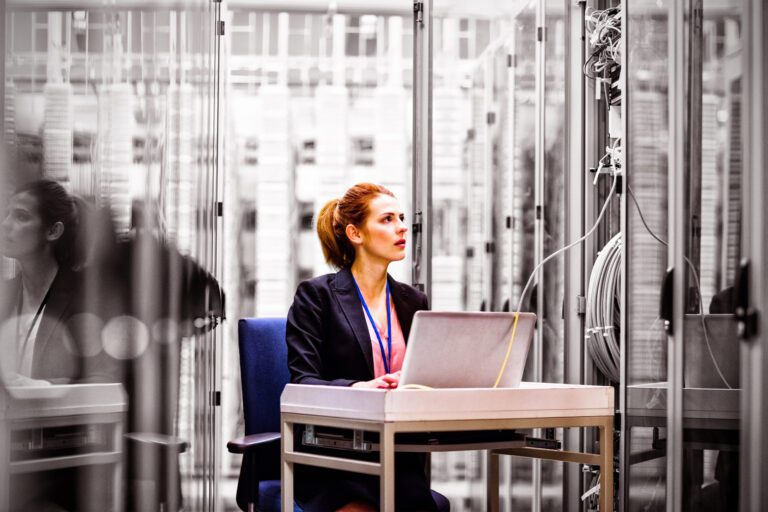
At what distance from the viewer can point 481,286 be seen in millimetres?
4293

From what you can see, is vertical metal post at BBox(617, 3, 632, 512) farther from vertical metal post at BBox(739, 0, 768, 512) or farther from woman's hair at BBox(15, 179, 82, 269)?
woman's hair at BBox(15, 179, 82, 269)

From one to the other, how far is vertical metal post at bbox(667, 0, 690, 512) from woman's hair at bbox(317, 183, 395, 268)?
31.9 inches

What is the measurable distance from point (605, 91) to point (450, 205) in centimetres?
132

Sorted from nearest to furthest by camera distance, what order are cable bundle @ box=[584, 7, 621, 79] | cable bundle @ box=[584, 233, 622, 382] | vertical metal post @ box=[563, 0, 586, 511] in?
1. cable bundle @ box=[584, 233, 622, 382]
2. cable bundle @ box=[584, 7, 621, 79]
3. vertical metal post @ box=[563, 0, 586, 511]

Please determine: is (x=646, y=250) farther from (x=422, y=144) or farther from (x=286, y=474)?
(x=422, y=144)

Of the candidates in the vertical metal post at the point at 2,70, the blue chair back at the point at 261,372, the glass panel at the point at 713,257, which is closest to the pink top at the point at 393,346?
the blue chair back at the point at 261,372

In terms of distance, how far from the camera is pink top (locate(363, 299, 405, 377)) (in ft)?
8.29

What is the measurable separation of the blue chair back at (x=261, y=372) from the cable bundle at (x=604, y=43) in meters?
1.56

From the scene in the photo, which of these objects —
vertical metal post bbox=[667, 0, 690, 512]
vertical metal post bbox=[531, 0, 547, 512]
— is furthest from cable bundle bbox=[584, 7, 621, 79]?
vertical metal post bbox=[667, 0, 690, 512]

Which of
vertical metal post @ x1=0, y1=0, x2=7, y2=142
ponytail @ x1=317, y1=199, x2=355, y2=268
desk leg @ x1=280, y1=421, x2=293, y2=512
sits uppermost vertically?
vertical metal post @ x1=0, y1=0, x2=7, y2=142

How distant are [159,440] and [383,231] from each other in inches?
33.2

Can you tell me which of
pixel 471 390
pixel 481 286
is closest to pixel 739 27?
pixel 471 390

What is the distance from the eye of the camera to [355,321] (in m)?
2.53

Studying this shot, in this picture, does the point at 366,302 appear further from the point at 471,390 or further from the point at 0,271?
the point at 0,271
